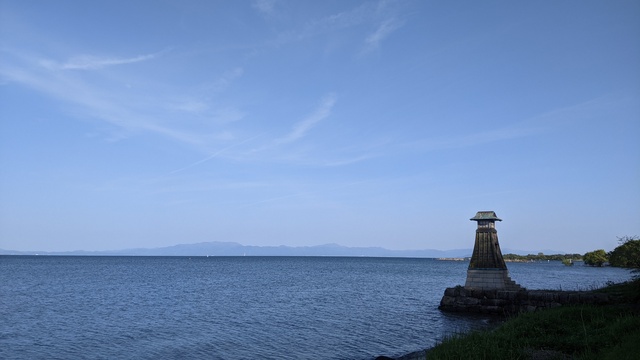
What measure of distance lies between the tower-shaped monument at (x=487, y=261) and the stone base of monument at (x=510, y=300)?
44.0 inches

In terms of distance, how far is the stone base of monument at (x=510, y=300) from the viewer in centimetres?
3816

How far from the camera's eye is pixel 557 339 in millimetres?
21797

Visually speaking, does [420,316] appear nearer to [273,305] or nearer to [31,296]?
[273,305]

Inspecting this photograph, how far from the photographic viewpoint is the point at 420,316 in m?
46.6

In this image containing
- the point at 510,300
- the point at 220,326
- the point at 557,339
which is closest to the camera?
the point at 557,339

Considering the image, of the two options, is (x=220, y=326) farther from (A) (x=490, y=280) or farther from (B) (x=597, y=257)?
(B) (x=597, y=257)

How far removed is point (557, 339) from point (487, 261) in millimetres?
26295

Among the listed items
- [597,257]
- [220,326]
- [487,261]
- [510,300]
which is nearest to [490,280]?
[487,261]

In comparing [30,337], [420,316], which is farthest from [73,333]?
[420,316]

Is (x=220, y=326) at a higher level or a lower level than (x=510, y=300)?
lower

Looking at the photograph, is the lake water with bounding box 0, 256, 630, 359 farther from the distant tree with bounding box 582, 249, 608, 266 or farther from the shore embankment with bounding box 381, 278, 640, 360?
the distant tree with bounding box 582, 249, 608, 266

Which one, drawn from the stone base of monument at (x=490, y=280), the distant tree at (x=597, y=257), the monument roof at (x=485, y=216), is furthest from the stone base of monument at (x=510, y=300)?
the distant tree at (x=597, y=257)

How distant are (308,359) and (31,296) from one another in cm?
5444

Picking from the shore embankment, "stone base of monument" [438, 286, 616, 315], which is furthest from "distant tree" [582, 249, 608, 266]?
the shore embankment
